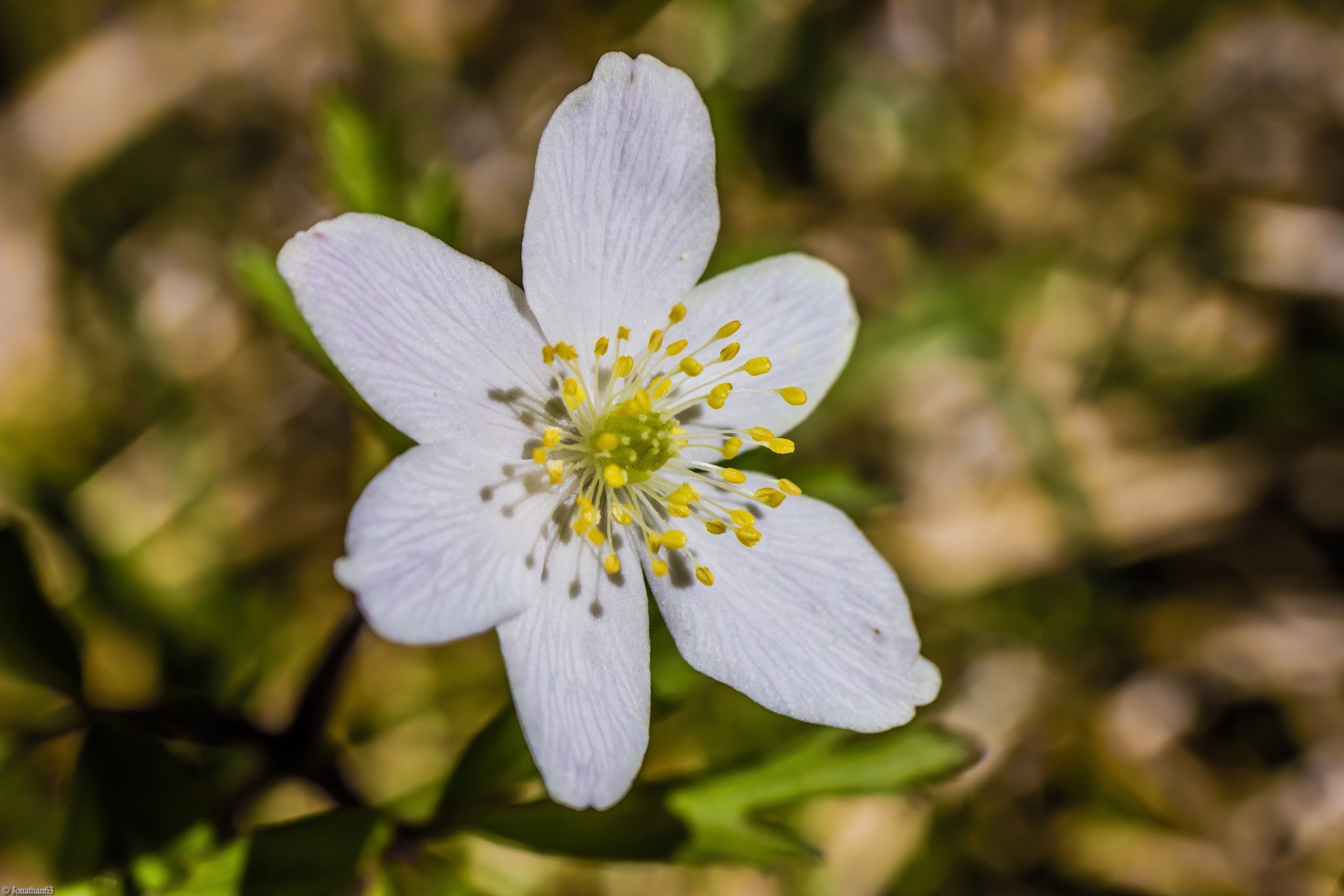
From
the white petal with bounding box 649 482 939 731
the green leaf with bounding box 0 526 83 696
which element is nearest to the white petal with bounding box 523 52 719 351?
the white petal with bounding box 649 482 939 731

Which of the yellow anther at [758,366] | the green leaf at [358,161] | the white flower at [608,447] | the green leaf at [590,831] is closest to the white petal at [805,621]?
the white flower at [608,447]

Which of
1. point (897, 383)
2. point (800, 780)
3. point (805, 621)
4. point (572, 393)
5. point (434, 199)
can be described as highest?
point (434, 199)

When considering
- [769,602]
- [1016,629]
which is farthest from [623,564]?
[1016,629]

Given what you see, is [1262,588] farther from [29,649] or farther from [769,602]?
[29,649]

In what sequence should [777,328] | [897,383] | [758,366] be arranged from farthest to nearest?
Result: 1. [897,383]
2. [777,328]
3. [758,366]

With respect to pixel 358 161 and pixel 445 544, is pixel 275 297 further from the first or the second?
pixel 445 544

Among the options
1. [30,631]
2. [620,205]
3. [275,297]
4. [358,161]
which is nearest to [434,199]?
[358,161]

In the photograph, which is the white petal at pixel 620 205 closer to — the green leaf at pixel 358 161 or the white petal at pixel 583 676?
the white petal at pixel 583 676
